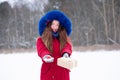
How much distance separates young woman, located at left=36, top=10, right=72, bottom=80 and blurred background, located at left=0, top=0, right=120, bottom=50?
17.0 meters

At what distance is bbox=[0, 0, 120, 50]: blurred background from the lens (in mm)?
20906

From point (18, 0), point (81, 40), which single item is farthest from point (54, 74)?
point (18, 0)

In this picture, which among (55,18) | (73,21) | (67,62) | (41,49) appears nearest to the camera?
(67,62)

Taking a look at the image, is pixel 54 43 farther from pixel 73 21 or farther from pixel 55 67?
pixel 73 21

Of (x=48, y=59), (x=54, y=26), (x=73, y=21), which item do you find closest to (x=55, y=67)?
(x=48, y=59)

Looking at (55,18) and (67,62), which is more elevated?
(55,18)

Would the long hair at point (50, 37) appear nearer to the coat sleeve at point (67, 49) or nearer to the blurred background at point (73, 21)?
the coat sleeve at point (67, 49)

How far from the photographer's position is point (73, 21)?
22.1 meters

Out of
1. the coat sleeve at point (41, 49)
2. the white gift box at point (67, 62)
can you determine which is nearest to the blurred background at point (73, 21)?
the coat sleeve at point (41, 49)

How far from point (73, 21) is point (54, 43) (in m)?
19.5

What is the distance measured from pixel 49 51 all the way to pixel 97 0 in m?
20.2

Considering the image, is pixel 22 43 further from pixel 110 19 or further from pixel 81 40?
pixel 110 19

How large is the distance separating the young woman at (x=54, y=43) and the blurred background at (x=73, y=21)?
55.6ft

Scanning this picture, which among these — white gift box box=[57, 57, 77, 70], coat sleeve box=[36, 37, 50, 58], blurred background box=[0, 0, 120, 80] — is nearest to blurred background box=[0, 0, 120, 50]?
blurred background box=[0, 0, 120, 80]
